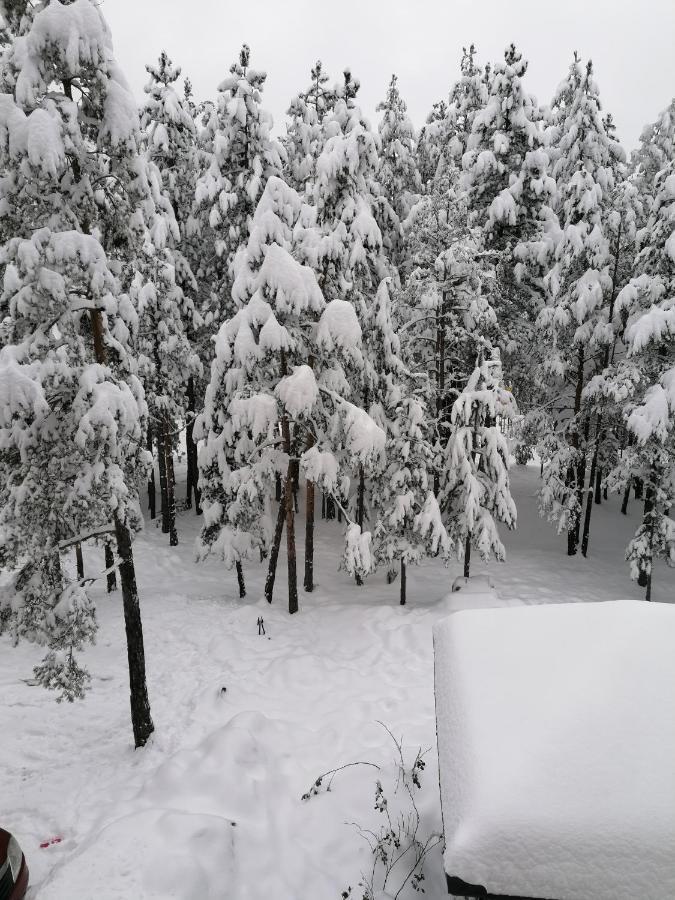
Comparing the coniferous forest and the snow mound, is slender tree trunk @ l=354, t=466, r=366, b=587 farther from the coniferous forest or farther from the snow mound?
the snow mound

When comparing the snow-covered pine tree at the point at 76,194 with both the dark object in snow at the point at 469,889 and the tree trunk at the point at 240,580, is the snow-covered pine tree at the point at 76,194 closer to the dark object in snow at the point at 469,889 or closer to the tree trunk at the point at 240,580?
the dark object in snow at the point at 469,889

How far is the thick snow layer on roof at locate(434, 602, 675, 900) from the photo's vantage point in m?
3.19

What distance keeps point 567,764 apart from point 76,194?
28.5 ft

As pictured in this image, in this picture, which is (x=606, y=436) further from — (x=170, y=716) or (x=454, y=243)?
(x=170, y=716)

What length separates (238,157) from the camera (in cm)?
1845

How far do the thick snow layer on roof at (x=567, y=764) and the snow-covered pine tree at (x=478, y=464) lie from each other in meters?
9.61

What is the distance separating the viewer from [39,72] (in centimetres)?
674

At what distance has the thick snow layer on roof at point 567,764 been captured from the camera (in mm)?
3186

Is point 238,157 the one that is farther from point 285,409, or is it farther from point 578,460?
point 578,460

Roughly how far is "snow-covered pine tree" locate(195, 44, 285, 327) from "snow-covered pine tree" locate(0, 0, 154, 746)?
9917 millimetres

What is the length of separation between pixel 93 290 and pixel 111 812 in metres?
7.44

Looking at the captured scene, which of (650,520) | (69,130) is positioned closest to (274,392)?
(69,130)

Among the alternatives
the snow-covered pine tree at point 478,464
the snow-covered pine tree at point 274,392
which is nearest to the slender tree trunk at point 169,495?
the snow-covered pine tree at point 274,392

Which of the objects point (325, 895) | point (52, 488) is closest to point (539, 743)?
point (325, 895)
